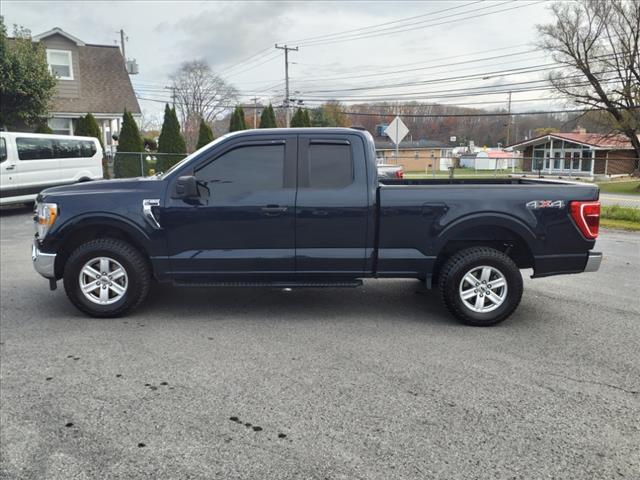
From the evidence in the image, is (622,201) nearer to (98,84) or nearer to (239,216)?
(239,216)

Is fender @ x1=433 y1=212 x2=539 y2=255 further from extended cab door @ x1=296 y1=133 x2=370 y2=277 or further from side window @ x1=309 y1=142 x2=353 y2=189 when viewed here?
side window @ x1=309 y1=142 x2=353 y2=189

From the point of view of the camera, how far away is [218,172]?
5281 millimetres

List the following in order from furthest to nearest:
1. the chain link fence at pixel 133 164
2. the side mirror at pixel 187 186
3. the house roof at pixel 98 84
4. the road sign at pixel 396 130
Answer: the house roof at pixel 98 84, the chain link fence at pixel 133 164, the road sign at pixel 396 130, the side mirror at pixel 187 186

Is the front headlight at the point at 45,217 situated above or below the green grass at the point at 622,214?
above

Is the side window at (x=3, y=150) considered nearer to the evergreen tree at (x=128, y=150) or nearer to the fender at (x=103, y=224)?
the evergreen tree at (x=128, y=150)

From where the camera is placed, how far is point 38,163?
46.0 ft

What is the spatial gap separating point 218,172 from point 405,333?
241 centimetres

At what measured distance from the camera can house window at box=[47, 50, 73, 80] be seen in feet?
82.0

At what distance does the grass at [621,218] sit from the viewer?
13.4m

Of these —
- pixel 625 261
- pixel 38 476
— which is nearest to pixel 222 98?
pixel 625 261

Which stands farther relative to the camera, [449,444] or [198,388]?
[198,388]

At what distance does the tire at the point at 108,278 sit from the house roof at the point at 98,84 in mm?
22318

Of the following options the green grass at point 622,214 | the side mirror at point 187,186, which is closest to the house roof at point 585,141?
the green grass at point 622,214

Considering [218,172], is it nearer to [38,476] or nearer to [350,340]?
[350,340]
